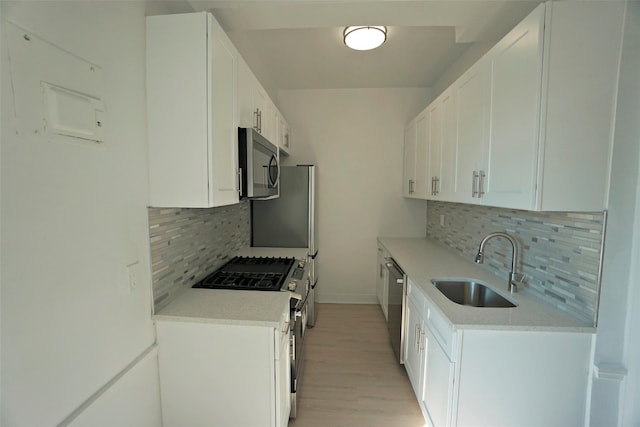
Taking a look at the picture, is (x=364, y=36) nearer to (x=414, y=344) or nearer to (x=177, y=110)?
(x=177, y=110)

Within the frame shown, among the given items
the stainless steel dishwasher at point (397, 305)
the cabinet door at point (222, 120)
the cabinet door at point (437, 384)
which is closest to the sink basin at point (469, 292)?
the stainless steel dishwasher at point (397, 305)

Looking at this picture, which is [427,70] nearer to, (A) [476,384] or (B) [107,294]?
(A) [476,384]

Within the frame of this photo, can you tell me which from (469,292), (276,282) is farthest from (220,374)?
(469,292)

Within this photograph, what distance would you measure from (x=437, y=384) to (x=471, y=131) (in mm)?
1560

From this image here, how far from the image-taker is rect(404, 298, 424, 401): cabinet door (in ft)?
5.68

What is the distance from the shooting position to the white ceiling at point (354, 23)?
1478 mm

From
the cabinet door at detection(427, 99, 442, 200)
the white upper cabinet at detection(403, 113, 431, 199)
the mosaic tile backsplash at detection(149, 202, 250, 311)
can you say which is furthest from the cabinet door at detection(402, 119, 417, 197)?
the mosaic tile backsplash at detection(149, 202, 250, 311)

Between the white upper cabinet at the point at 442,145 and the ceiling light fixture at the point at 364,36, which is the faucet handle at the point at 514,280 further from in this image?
the ceiling light fixture at the point at 364,36

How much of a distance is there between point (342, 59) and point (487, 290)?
240 centimetres

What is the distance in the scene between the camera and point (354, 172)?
11.6ft

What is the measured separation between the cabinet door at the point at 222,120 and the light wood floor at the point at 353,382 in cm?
154

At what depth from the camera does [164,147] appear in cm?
125

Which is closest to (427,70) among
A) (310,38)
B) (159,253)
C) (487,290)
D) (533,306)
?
(310,38)

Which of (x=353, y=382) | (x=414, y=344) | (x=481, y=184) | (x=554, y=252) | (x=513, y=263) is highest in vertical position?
(x=481, y=184)
